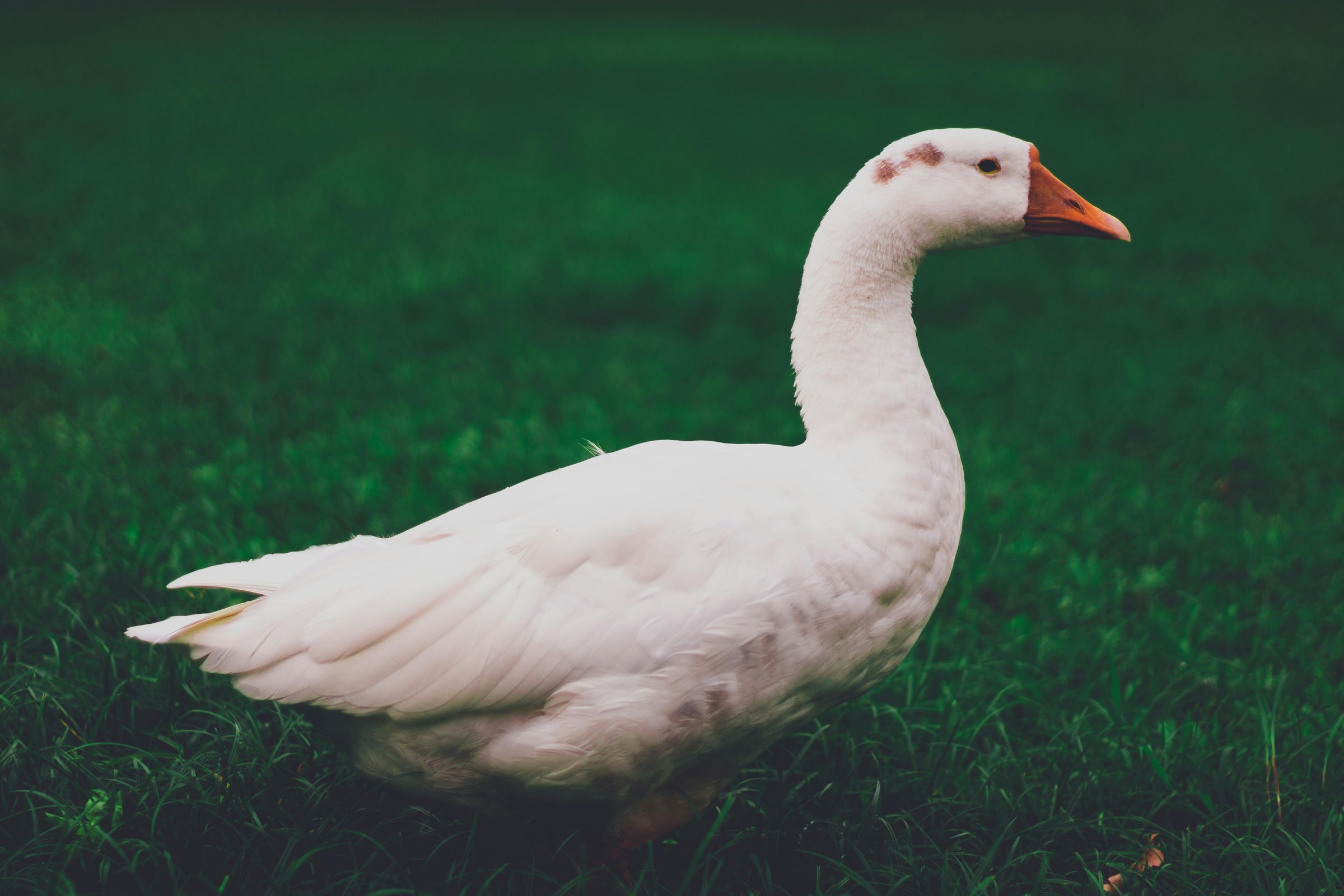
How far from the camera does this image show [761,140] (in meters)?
10.3

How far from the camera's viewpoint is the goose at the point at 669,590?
70.0 inches

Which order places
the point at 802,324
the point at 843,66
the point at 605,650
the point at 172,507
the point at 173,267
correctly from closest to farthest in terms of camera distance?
the point at 605,650 < the point at 802,324 < the point at 172,507 < the point at 173,267 < the point at 843,66

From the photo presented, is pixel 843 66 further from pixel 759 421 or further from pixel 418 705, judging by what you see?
pixel 418 705

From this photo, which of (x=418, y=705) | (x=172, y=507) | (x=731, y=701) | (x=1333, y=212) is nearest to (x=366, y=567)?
(x=418, y=705)

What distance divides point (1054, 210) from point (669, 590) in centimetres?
115

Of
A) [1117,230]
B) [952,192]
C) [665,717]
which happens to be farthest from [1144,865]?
[952,192]

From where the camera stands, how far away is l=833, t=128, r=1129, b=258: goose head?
204 cm

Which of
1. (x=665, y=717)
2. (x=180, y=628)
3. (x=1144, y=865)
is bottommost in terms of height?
(x=1144, y=865)

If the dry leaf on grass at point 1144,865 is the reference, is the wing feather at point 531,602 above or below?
above

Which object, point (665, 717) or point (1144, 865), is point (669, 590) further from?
point (1144, 865)

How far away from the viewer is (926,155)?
2039mm

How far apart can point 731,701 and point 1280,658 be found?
2068mm

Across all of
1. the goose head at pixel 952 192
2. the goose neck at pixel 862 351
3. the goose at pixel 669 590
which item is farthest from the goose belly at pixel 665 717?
the goose head at pixel 952 192

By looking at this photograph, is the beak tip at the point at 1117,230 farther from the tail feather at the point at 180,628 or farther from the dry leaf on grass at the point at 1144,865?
the tail feather at the point at 180,628
